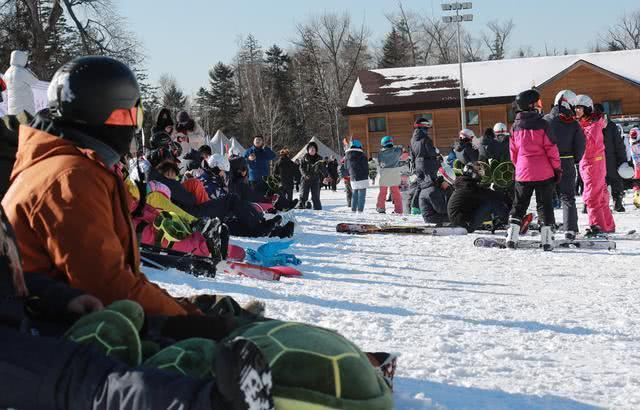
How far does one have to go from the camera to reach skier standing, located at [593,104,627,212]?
11.1 m

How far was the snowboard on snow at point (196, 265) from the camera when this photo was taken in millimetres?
5738

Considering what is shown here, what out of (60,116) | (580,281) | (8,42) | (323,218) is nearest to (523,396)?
(60,116)

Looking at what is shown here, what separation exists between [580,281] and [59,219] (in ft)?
15.9

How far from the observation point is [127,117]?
2705mm

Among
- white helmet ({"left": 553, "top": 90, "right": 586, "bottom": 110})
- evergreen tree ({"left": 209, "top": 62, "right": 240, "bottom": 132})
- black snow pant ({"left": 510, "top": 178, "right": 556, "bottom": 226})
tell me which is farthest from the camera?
evergreen tree ({"left": 209, "top": 62, "right": 240, "bottom": 132})

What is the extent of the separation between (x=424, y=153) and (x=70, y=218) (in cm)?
1107

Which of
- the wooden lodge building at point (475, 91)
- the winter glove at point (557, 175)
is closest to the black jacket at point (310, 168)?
the winter glove at point (557, 175)

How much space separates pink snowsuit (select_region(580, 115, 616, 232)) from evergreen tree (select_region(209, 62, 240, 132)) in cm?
5645

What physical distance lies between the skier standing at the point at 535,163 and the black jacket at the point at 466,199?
190 cm

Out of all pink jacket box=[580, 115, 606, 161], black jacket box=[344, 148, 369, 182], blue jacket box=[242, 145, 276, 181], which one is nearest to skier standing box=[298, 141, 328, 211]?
blue jacket box=[242, 145, 276, 181]

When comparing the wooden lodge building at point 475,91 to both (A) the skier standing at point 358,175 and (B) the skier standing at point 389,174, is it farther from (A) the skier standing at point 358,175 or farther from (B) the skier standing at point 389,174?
(A) the skier standing at point 358,175

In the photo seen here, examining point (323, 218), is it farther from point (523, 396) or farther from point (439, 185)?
point (523, 396)

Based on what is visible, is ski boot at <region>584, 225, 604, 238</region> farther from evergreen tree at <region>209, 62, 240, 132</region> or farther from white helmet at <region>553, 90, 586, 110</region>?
evergreen tree at <region>209, 62, 240, 132</region>

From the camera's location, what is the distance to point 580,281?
19.6 ft
